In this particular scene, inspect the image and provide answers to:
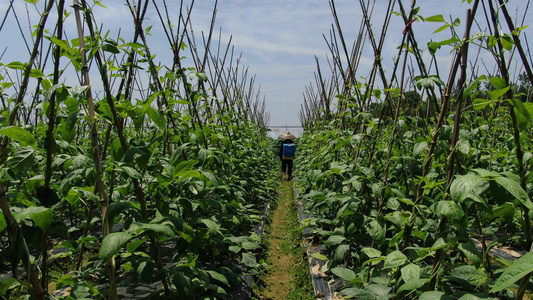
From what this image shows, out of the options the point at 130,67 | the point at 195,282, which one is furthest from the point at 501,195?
the point at 130,67

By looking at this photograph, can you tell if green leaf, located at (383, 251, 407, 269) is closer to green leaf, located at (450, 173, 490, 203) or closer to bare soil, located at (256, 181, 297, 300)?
green leaf, located at (450, 173, 490, 203)

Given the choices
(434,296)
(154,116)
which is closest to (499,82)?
(434,296)

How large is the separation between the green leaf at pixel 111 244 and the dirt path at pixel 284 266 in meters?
2.19

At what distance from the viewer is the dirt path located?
344 cm

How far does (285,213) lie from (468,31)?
5.60 meters

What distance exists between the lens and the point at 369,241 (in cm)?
368

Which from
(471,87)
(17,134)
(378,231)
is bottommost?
(378,231)

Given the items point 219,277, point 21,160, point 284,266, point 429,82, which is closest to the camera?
point 21,160

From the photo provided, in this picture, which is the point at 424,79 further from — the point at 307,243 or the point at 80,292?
the point at 307,243

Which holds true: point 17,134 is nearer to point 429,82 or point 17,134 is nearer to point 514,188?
point 514,188

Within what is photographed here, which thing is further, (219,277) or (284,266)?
(284,266)

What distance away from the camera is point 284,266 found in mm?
4203

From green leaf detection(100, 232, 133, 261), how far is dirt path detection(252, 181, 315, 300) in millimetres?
2192

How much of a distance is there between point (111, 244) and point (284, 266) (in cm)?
317
